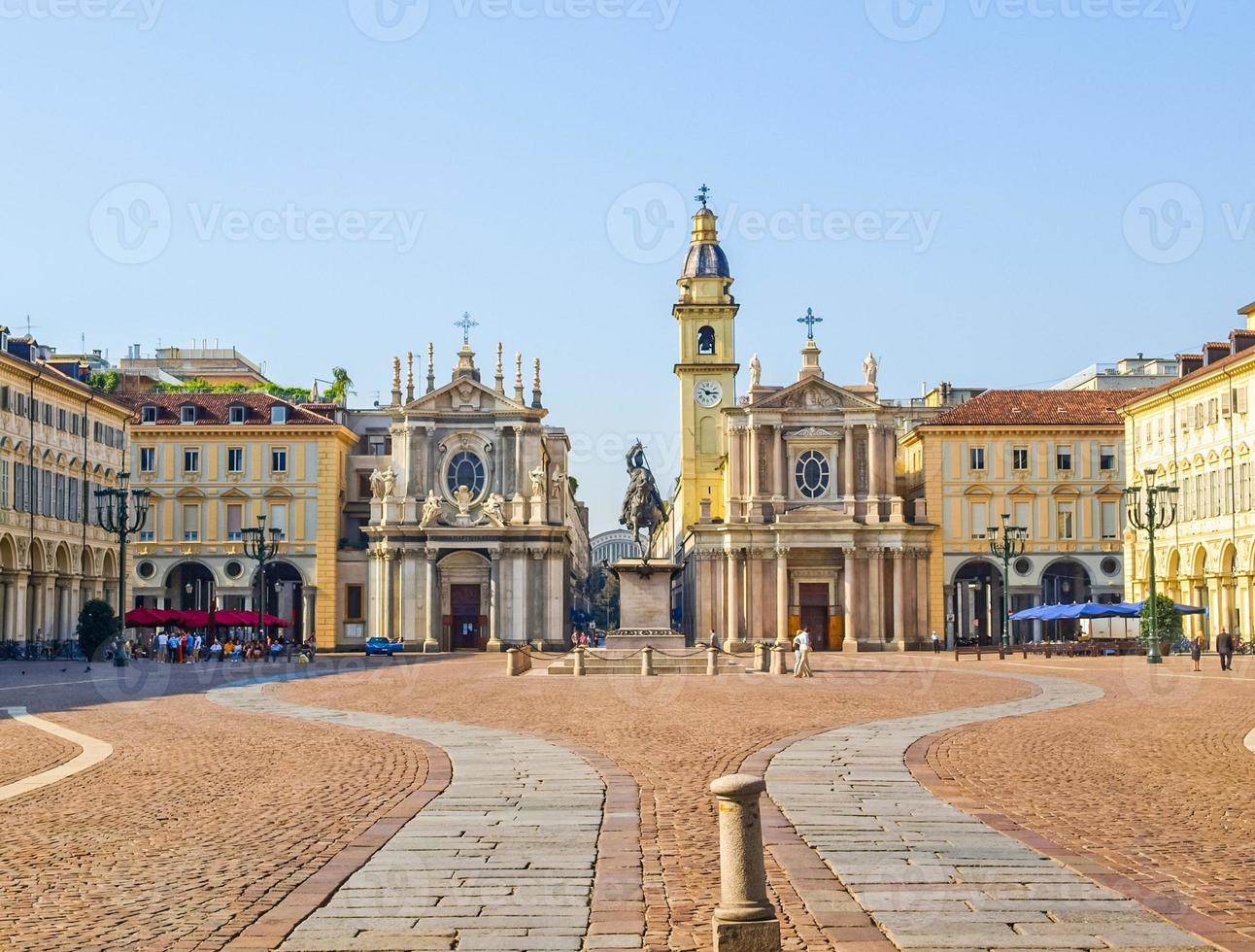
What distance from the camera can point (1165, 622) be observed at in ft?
218

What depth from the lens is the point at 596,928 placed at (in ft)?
32.3

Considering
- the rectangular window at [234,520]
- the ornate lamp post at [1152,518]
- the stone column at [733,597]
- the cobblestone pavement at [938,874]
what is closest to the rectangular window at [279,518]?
the rectangular window at [234,520]

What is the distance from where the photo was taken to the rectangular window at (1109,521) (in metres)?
91.8

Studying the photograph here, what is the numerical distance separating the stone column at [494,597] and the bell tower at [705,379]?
13.2 meters

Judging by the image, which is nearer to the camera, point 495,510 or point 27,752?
point 27,752

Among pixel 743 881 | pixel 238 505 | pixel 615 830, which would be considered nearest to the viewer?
pixel 743 881

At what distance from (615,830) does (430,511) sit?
80595 millimetres

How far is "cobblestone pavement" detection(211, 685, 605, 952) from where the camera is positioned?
967 cm

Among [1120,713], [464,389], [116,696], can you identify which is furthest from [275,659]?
[1120,713]

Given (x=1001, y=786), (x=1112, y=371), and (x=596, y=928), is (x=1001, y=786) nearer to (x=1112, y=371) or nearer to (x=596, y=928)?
(x=596, y=928)

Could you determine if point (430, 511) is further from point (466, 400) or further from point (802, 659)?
point (802, 659)

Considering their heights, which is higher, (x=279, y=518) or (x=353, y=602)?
(x=279, y=518)

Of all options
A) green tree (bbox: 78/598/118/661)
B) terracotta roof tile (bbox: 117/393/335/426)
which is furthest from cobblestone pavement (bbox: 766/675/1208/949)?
terracotta roof tile (bbox: 117/393/335/426)

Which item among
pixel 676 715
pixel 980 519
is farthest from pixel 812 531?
pixel 676 715
